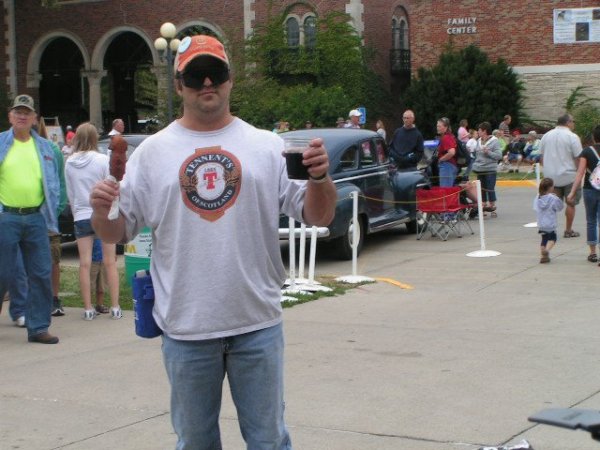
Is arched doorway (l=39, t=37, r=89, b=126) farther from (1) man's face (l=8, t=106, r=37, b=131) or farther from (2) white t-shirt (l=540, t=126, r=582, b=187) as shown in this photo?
(1) man's face (l=8, t=106, r=37, b=131)

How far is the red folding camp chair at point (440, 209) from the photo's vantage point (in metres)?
15.9

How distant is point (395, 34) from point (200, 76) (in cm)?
4420

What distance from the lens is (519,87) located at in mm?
39906

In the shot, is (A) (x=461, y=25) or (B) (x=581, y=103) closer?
(B) (x=581, y=103)

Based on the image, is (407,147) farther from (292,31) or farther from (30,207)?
(292,31)

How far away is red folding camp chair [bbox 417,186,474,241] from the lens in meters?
15.9

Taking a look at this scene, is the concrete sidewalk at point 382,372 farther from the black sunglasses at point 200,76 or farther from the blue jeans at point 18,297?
the black sunglasses at point 200,76

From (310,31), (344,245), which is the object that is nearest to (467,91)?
(310,31)

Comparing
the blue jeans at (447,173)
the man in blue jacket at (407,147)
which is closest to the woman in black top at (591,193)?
the man in blue jacket at (407,147)

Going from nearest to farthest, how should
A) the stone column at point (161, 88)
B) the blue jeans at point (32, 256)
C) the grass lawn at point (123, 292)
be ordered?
the blue jeans at point (32, 256), the grass lawn at point (123, 292), the stone column at point (161, 88)

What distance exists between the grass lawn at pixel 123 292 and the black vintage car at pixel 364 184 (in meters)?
1.64

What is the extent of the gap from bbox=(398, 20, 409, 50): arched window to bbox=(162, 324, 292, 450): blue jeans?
147 feet

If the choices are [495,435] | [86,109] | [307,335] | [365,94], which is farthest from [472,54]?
[495,435]

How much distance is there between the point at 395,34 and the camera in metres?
47.2
